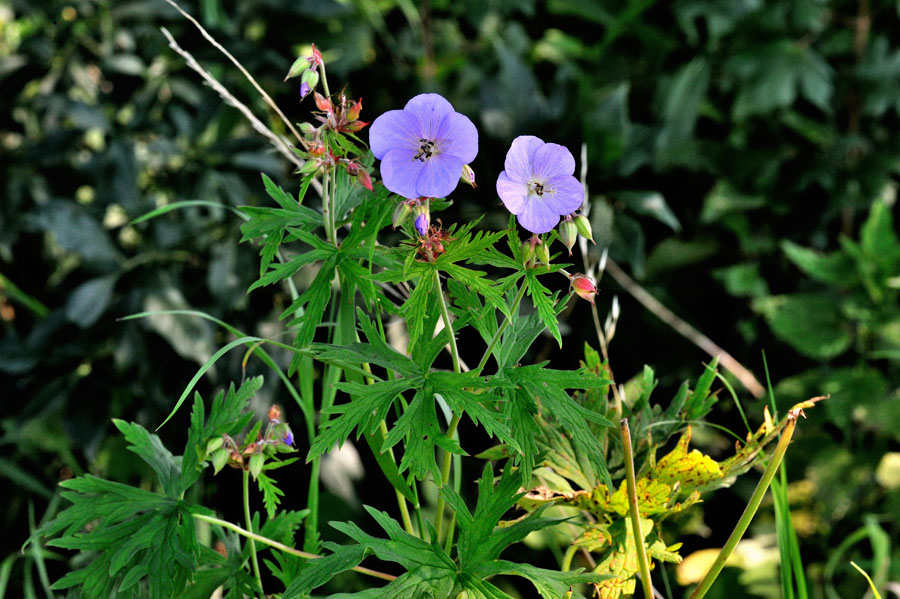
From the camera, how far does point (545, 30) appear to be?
6.74 ft

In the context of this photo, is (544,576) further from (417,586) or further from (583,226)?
(583,226)

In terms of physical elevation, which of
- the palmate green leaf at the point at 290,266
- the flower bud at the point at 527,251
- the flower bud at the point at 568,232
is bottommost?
the palmate green leaf at the point at 290,266

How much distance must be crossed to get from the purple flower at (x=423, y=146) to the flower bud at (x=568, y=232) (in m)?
0.09

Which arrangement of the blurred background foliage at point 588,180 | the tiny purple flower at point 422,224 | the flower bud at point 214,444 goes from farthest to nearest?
the blurred background foliage at point 588,180 < the flower bud at point 214,444 < the tiny purple flower at point 422,224

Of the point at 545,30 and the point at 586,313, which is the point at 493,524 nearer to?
the point at 586,313

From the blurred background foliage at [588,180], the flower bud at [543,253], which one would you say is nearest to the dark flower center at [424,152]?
the flower bud at [543,253]

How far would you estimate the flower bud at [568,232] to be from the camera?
642 mm

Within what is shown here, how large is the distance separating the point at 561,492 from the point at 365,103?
1.27m

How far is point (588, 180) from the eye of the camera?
63.5 inches

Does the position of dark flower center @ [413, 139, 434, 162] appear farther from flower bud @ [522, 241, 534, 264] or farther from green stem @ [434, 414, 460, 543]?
green stem @ [434, 414, 460, 543]

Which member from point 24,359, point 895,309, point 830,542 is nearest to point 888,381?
point 895,309

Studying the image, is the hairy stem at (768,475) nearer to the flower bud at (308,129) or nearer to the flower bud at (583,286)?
the flower bud at (583,286)

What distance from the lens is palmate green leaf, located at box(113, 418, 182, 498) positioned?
29.8 inches

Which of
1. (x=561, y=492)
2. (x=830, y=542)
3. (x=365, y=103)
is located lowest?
(x=830, y=542)
